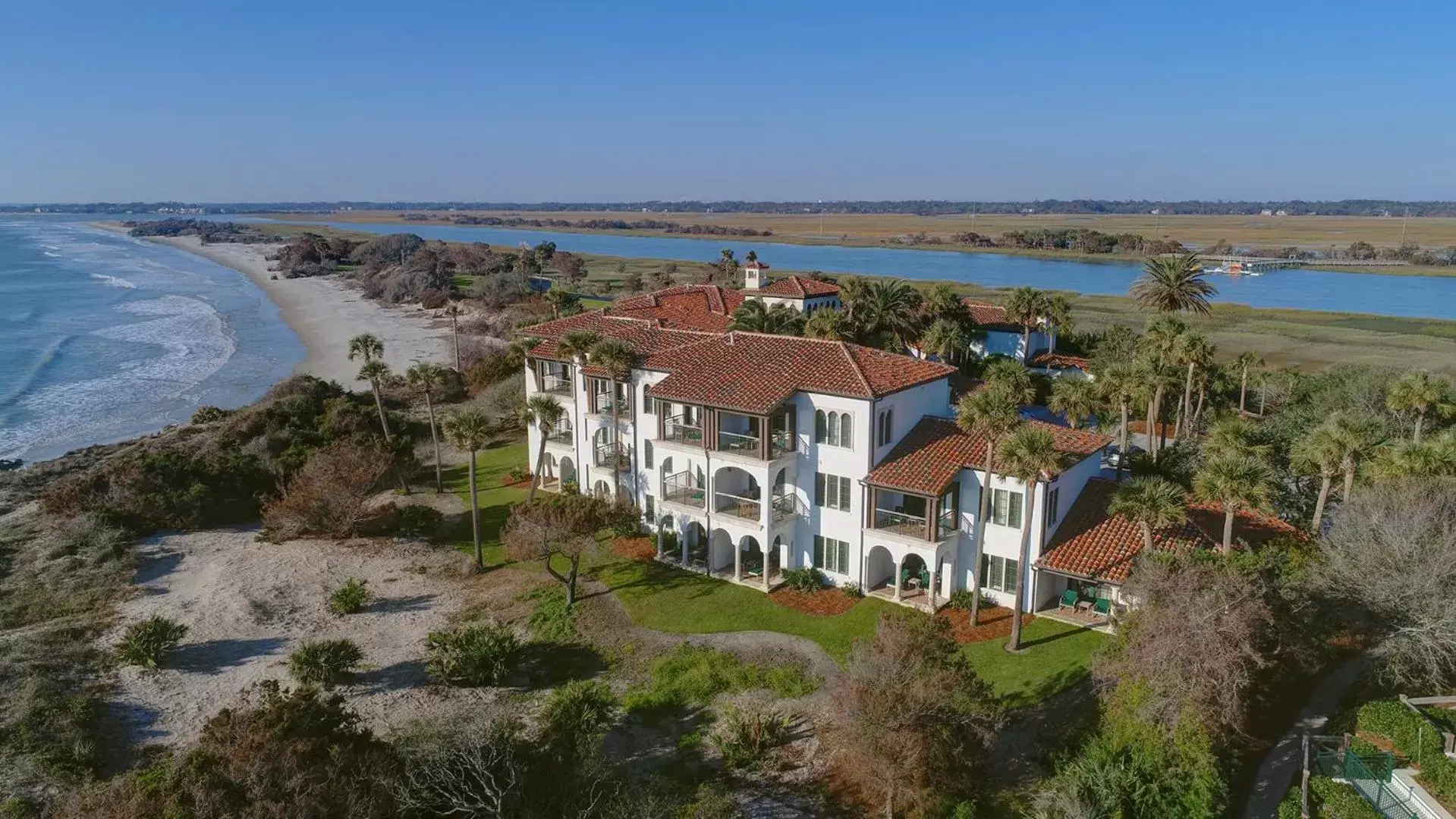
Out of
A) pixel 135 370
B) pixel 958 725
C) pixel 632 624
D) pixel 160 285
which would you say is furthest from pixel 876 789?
pixel 160 285

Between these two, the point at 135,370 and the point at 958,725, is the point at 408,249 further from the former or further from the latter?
the point at 958,725

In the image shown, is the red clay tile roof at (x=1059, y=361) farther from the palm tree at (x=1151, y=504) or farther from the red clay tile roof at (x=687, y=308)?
the palm tree at (x=1151, y=504)

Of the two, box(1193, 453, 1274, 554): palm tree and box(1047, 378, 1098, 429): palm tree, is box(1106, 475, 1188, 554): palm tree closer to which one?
box(1193, 453, 1274, 554): palm tree

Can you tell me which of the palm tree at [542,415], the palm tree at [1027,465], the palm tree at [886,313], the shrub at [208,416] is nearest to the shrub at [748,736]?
the palm tree at [1027,465]

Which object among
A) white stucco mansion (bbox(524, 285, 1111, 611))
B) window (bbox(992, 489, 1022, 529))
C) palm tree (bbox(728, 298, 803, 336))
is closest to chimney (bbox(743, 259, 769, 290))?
palm tree (bbox(728, 298, 803, 336))

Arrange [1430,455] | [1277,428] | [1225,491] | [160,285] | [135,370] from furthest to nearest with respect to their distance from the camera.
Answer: [160,285] → [135,370] → [1277,428] → [1430,455] → [1225,491]

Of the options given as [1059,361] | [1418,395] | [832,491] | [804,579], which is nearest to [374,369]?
[804,579]
